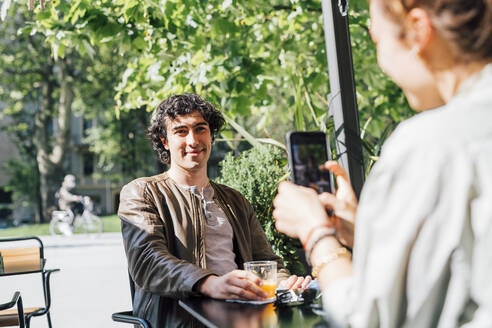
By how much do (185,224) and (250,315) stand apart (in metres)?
0.91

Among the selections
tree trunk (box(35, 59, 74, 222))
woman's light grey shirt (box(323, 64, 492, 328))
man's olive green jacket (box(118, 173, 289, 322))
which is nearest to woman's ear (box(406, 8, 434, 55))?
woman's light grey shirt (box(323, 64, 492, 328))

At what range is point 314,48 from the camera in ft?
21.9

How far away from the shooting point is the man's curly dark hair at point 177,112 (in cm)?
278

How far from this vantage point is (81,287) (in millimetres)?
8328

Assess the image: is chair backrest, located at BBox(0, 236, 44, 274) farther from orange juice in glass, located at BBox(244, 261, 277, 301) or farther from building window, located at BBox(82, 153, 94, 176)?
building window, located at BBox(82, 153, 94, 176)

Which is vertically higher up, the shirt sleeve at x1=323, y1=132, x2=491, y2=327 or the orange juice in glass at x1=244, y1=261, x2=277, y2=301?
the shirt sleeve at x1=323, y1=132, x2=491, y2=327

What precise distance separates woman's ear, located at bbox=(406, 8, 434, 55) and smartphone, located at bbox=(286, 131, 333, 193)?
1.40 feet

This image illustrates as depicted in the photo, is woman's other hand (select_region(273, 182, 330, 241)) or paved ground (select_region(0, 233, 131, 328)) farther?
paved ground (select_region(0, 233, 131, 328))

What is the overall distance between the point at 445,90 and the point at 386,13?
0.61 ft

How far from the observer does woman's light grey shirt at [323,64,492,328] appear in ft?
2.78

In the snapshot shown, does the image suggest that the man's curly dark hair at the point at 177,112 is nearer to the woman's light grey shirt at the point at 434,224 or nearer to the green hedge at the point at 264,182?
the green hedge at the point at 264,182

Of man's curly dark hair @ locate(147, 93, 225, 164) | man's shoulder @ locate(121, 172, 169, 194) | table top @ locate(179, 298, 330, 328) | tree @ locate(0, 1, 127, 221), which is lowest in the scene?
table top @ locate(179, 298, 330, 328)

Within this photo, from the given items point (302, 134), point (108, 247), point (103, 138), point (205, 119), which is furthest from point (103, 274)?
point (103, 138)

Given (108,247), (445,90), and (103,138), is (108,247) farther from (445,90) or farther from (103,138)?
(103,138)
